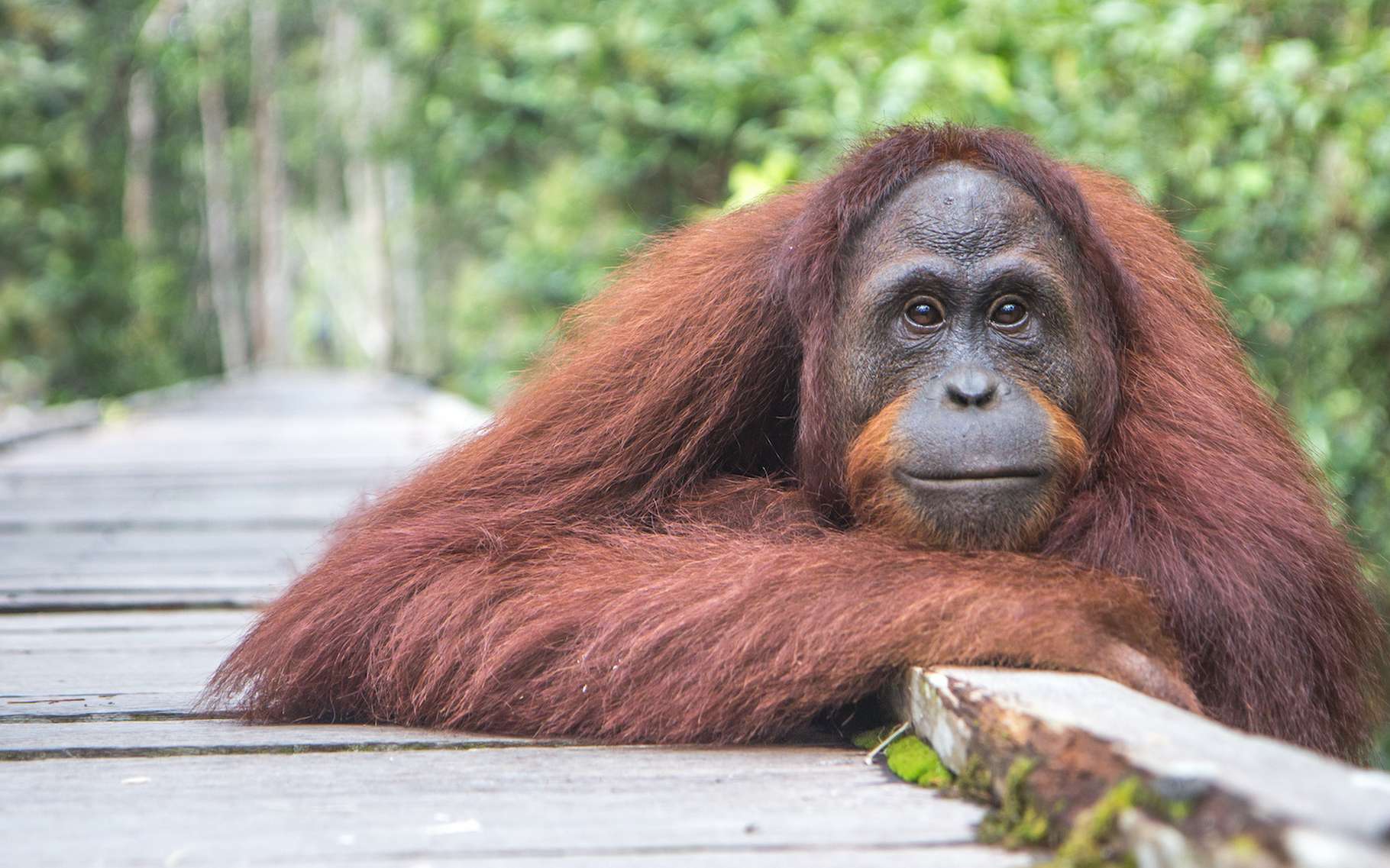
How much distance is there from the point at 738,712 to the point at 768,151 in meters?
5.73

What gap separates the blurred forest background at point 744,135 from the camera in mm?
5121

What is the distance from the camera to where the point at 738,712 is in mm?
2000

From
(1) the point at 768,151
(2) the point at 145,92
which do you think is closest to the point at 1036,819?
(1) the point at 768,151

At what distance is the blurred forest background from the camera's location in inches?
202

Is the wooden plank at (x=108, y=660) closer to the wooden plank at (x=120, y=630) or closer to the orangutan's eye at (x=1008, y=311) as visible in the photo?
the wooden plank at (x=120, y=630)

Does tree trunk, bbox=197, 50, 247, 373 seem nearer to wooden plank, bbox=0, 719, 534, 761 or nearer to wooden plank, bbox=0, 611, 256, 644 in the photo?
wooden plank, bbox=0, 611, 256, 644

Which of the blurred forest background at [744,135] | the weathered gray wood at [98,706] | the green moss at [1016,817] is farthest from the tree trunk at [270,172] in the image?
the green moss at [1016,817]

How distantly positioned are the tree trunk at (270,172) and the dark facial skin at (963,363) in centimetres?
3019

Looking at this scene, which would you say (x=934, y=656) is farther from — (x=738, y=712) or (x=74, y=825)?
(x=74, y=825)

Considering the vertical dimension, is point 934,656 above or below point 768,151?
below

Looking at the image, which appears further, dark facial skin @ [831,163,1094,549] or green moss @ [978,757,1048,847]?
dark facial skin @ [831,163,1094,549]

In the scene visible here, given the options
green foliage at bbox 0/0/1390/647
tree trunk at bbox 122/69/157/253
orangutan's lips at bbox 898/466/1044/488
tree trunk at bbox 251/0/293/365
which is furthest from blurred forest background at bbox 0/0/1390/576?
tree trunk at bbox 251/0/293/365

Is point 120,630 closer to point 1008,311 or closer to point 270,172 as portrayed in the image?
point 1008,311

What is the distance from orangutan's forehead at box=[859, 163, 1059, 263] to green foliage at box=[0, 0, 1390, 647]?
79 cm
